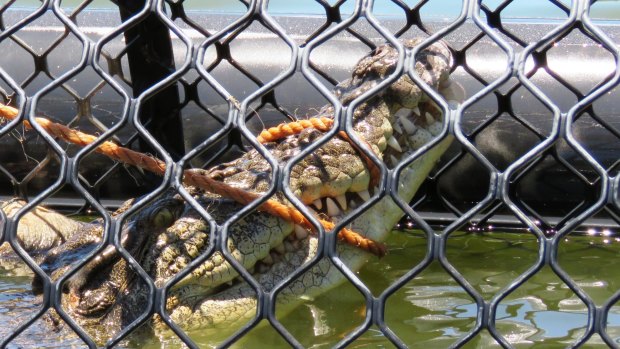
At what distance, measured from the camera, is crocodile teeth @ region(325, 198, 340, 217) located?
2.78m

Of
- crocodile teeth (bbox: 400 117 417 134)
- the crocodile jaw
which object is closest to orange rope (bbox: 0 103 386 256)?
the crocodile jaw

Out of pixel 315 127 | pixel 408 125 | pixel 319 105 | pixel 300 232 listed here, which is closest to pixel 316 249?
pixel 300 232

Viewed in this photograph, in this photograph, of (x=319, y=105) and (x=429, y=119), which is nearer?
(x=429, y=119)

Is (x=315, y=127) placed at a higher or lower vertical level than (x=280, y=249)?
higher

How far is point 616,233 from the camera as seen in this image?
395 centimetres

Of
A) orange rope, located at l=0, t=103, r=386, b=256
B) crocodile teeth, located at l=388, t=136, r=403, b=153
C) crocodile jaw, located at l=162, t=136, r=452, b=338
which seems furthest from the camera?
crocodile teeth, located at l=388, t=136, r=403, b=153

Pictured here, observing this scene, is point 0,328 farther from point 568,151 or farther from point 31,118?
point 568,151

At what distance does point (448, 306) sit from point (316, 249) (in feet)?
1.94

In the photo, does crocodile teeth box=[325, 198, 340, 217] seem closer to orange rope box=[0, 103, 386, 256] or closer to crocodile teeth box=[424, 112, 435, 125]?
orange rope box=[0, 103, 386, 256]

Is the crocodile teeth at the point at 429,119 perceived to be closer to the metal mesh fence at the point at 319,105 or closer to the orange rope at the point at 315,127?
the orange rope at the point at 315,127

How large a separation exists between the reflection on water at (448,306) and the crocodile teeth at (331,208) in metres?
0.29

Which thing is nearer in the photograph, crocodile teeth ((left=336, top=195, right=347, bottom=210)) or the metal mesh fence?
crocodile teeth ((left=336, top=195, right=347, bottom=210))

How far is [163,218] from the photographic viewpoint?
9.04 feet

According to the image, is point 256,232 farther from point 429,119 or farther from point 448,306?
point 448,306
